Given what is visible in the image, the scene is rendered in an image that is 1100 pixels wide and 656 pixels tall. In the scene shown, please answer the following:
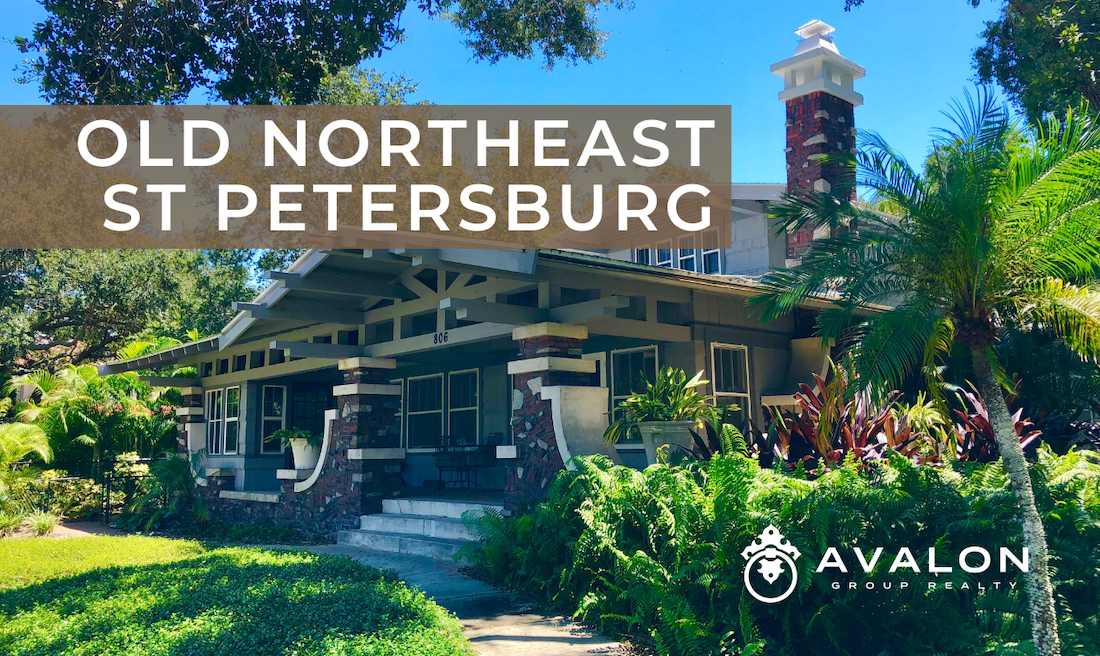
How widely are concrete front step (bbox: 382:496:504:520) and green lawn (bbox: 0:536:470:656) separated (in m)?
2.26

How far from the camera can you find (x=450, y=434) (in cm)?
1535

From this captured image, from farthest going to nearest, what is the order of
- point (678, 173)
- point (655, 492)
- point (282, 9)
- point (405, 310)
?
1. point (678, 173)
2. point (405, 310)
3. point (282, 9)
4. point (655, 492)

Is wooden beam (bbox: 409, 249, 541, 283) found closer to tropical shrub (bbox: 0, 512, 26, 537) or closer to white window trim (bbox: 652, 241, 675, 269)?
white window trim (bbox: 652, 241, 675, 269)

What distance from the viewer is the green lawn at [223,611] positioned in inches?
223

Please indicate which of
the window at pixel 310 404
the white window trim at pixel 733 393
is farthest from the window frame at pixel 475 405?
the white window trim at pixel 733 393

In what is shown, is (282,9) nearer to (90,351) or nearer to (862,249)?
(862,249)

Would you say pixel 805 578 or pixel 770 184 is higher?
pixel 770 184

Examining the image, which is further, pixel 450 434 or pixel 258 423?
pixel 258 423

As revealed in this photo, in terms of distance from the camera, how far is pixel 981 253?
16.8 feet

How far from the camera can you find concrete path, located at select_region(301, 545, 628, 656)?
6.52 meters

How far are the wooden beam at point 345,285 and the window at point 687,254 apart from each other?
5.51 m

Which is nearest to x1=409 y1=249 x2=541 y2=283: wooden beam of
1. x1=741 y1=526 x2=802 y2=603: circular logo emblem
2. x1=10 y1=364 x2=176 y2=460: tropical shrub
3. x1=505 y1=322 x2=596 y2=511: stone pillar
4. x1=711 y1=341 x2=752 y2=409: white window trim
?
x1=505 y1=322 x2=596 y2=511: stone pillar

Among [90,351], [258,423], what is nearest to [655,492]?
[258,423]

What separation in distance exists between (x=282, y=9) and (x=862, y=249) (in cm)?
834
